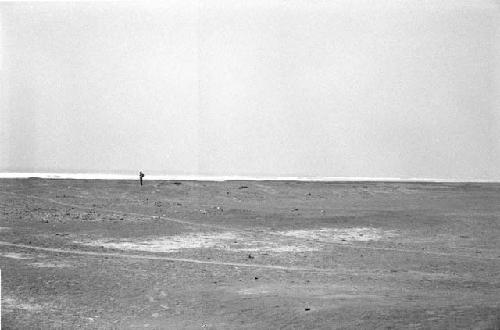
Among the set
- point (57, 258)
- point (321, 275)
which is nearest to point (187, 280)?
point (321, 275)

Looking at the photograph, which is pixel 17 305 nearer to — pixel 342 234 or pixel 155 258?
pixel 155 258

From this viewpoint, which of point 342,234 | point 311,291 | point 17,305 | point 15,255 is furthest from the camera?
point 342,234

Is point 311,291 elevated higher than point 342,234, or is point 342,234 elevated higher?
point 342,234

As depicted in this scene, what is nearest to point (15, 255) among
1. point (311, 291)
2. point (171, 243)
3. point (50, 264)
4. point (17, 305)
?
point (50, 264)

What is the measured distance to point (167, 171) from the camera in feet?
26.8

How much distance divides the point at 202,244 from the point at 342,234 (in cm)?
143

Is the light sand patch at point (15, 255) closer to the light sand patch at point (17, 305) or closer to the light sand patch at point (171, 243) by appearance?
the light sand patch at point (171, 243)

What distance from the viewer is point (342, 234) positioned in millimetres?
6023

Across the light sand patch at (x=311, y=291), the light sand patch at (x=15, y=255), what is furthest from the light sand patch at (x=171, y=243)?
the light sand patch at (x=311, y=291)

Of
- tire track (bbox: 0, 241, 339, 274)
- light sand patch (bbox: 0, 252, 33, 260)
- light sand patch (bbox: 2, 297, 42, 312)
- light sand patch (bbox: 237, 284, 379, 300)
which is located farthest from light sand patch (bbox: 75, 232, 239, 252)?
light sand patch (bbox: 2, 297, 42, 312)

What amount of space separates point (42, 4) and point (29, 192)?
2666 mm

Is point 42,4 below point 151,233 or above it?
above

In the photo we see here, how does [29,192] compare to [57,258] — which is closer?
[57,258]

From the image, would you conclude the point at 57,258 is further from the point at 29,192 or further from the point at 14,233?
the point at 29,192
